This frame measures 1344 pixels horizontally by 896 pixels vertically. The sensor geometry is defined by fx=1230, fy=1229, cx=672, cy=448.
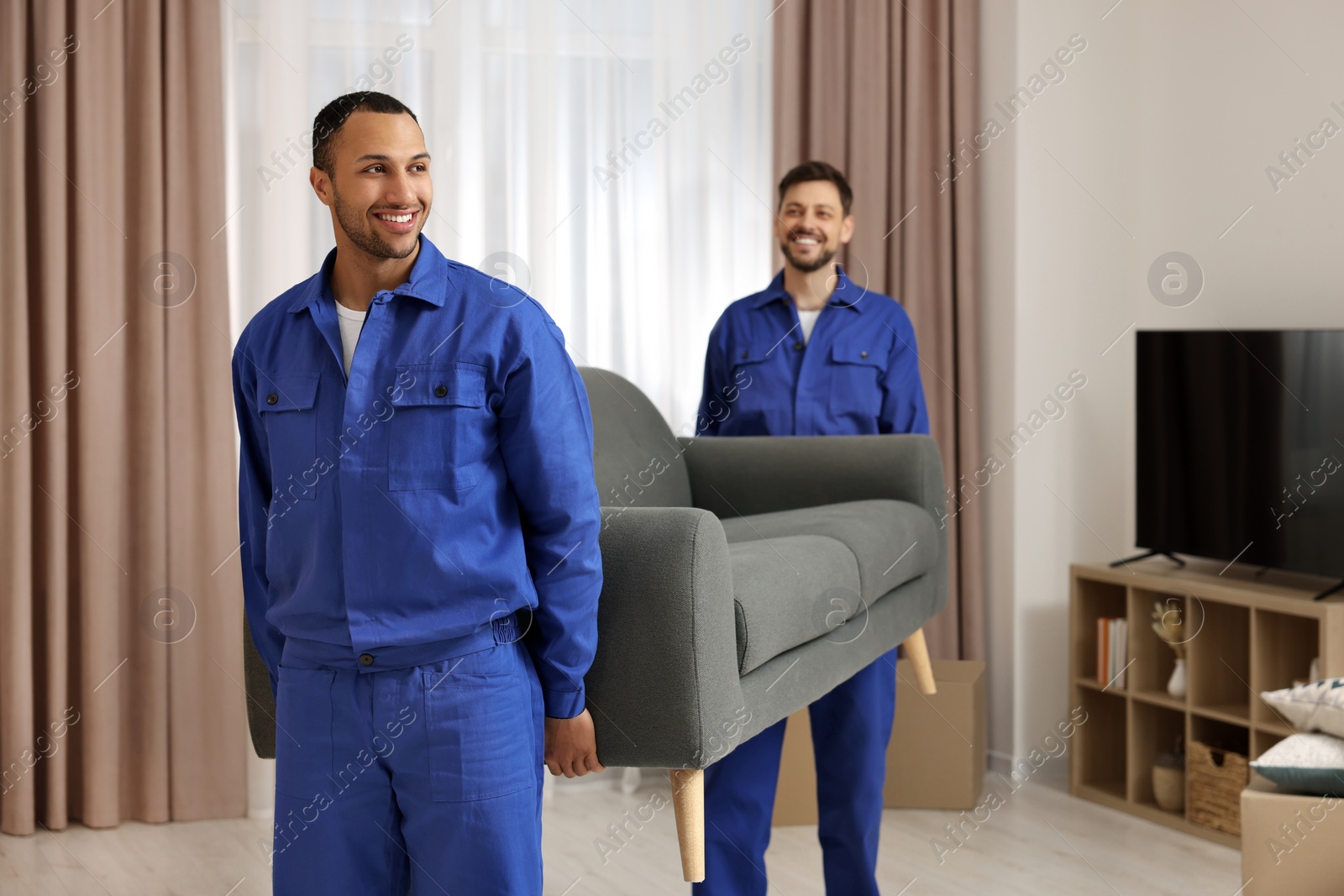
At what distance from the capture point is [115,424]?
3188 millimetres

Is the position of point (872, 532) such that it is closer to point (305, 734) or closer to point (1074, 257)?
point (305, 734)

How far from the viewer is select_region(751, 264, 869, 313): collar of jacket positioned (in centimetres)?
286

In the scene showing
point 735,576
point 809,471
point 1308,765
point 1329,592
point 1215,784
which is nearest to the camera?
point 735,576

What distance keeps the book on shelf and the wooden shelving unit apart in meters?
0.03

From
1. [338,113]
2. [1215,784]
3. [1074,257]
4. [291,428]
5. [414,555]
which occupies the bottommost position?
[1215,784]

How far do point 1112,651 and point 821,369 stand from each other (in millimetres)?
1284

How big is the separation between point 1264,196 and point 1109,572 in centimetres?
111

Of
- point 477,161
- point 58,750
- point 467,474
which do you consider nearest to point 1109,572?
point 477,161

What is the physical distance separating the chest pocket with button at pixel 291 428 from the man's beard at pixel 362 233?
0.16 metres

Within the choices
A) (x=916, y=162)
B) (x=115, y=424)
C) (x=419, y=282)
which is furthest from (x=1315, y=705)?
(x=115, y=424)

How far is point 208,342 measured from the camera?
127 inches

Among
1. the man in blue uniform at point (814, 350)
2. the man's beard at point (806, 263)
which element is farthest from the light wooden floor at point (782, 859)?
the man's beard at point (806, 263)

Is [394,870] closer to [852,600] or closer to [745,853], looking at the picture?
[852,600]

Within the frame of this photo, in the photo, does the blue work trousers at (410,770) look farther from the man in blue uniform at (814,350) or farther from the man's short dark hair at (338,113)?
the man in blue uniform at (814,350)
